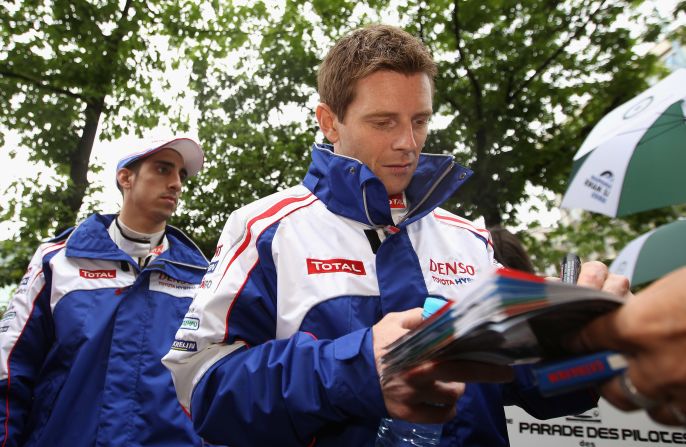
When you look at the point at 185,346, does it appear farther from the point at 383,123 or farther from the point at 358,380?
the point at 383,123

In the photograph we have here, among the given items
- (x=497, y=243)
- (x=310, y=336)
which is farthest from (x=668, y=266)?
(x=310, y=336)

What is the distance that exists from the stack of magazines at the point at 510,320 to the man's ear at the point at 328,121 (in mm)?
1212

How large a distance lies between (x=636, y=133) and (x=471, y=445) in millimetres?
4263

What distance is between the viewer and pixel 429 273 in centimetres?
188

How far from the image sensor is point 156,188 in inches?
153

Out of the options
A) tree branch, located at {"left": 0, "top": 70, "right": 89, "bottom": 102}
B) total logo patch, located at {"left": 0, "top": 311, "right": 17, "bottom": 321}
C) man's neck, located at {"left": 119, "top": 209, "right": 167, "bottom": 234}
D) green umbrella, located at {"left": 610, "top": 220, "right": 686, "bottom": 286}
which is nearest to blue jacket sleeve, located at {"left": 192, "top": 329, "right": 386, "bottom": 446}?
total logo patch, located at {"left": 0, "top": 311, "right": 17, "bottom": 321}

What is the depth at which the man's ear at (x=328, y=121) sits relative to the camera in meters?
2.16

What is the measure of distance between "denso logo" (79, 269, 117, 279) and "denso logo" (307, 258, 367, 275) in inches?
80.0

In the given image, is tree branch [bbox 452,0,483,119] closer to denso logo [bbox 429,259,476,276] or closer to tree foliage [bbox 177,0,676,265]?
tree foliage [bbox 177,0,676,265]

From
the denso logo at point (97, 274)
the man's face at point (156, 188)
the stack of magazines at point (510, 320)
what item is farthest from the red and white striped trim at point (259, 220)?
the man's face at point (156, 188)

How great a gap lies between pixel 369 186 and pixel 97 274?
2.15 meters

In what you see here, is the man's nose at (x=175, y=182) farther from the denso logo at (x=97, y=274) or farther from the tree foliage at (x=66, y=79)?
the tree foliage at (x=66, y=79)

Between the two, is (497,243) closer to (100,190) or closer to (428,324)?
(428,324)

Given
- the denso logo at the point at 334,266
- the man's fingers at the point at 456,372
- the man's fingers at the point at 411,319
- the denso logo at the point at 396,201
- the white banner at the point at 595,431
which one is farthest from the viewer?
the white banner at the point at 595,431
